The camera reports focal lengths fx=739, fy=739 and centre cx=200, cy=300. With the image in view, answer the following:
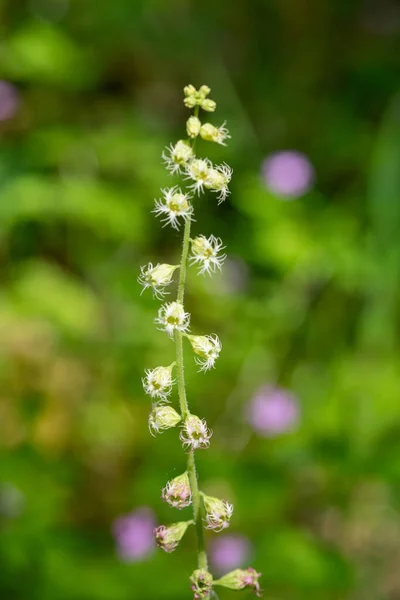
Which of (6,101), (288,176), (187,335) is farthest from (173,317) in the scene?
(6,101)

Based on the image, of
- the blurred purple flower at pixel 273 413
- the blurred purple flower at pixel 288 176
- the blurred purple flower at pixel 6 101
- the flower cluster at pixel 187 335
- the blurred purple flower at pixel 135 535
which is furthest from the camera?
the blurred purple flower at pixel 6 101

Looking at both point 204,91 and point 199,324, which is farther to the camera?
point 199,324

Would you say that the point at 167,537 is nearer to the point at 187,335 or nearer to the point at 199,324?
the point at 187,335

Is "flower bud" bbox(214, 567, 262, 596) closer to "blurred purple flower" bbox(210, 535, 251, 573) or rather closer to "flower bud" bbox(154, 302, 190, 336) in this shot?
"flower bud" bbox(154, 302, 190, 336)

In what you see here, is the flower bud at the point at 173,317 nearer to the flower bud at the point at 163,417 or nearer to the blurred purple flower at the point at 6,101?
the flower bud at the point at 163,417

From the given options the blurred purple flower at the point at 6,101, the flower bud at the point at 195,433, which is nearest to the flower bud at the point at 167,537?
the flower bud at the point at 195,433
